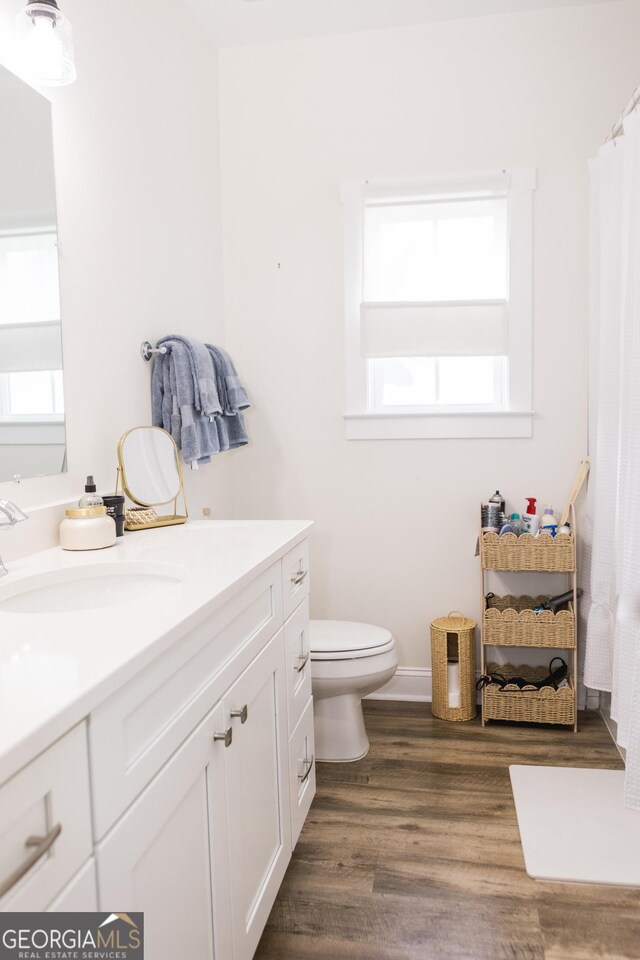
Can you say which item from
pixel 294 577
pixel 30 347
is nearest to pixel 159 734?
pixel 294 577

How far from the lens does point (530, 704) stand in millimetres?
2686

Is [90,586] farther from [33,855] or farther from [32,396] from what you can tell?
[33,855]

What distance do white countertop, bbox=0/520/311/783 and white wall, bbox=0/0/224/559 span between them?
0.30 meters

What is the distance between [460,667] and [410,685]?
0.97 feet

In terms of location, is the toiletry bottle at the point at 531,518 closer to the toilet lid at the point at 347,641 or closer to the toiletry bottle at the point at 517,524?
the toiletry bottle at the point at 517,524

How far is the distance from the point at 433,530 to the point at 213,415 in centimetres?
102

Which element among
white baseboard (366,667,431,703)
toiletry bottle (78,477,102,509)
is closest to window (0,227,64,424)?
toiletry bottle (78,477,102,509)

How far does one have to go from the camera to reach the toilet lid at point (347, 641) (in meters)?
2.35

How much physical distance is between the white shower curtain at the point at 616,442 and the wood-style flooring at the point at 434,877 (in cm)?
31

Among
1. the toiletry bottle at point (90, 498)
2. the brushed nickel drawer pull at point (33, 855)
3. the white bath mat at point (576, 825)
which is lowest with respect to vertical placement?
the white bath mat at point (576, 825)

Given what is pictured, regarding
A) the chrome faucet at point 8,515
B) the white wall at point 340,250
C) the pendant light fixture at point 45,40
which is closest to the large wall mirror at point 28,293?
the pendant light fixture at point 45,40

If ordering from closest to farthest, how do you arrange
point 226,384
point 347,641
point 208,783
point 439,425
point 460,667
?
point 208,783 < point 347,641 < point 226,384 < point 460,667 < point 439,425

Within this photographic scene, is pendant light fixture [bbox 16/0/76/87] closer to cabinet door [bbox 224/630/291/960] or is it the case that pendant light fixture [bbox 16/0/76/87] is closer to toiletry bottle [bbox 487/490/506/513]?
cabinet door [bbox 224/630/291/960]

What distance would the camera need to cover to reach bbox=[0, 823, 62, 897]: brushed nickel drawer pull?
66 centimetres
